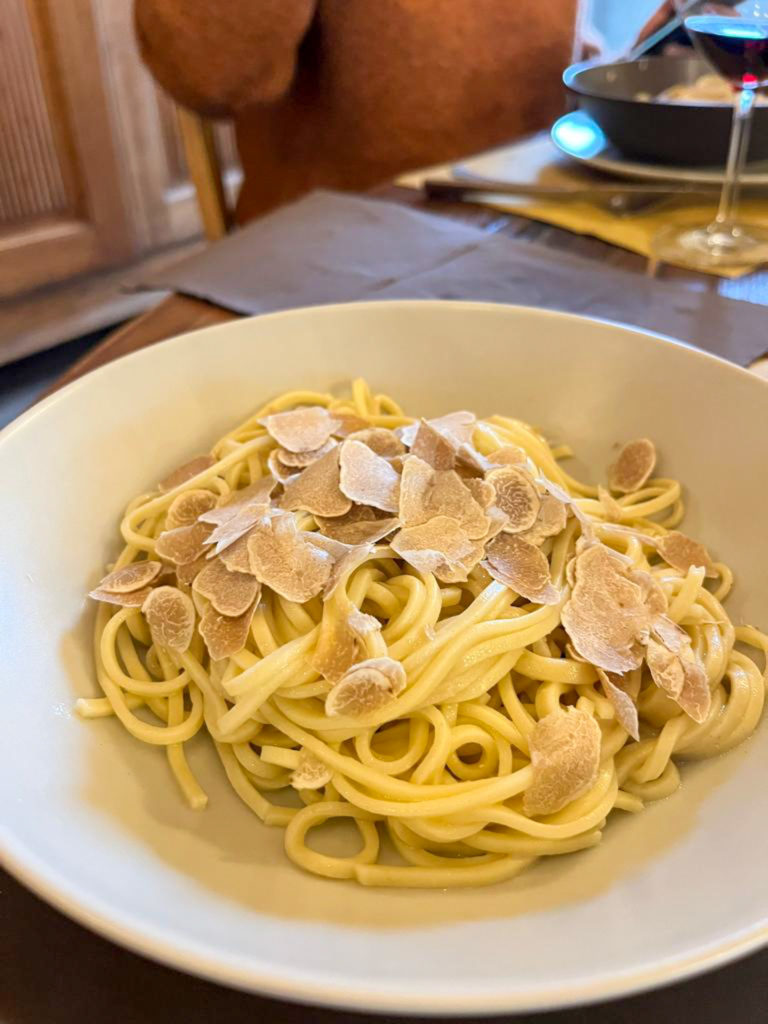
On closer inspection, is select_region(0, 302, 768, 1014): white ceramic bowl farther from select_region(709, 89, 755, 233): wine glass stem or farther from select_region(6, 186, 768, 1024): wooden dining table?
select_region(709, 89, 755, 233): wine glass stem

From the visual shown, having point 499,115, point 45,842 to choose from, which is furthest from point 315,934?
point 499,115

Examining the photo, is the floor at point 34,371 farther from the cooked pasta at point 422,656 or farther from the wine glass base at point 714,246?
the cooked pasta at point 422,656

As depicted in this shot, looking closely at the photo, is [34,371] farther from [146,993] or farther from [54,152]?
[146,993]

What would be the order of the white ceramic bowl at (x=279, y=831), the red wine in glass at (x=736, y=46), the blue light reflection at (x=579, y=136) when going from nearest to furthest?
1. the white ceramic bowl at (x=279, y=831)
2. the red wine in glass at (x=736, y=46)
3. the blue light reflection at (x=579, y=136)

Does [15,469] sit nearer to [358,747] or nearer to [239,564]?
[239,564]

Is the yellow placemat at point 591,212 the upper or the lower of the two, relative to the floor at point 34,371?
upper

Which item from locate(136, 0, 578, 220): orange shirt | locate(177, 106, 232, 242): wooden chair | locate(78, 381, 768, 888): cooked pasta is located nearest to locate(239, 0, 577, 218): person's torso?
locate(136, 0, 578, 220): orange shirt

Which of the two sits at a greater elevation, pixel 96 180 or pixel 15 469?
pixel 15 469

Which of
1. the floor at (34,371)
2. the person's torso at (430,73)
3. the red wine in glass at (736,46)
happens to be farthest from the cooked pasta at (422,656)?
the floor at (34,371)
